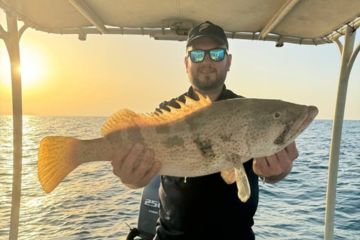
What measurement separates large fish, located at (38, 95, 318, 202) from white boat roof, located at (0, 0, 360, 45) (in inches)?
96.0

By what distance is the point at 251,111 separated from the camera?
3.40 metres

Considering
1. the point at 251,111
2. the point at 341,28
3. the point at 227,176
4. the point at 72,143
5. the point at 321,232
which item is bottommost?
the point at 321,232

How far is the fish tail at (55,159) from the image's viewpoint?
11.1ft

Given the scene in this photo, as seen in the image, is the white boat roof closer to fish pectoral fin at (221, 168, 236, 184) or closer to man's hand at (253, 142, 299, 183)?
man's hand at (253, 142, 299, 183)

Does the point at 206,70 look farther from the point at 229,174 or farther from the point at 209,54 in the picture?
the point at 229,174

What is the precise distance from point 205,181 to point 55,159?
1426 mm

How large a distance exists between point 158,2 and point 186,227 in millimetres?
2998

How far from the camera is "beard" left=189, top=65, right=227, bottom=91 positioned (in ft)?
14.3

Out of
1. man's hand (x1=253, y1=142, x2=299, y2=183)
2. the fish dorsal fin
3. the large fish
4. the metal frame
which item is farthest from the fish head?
the metal frame

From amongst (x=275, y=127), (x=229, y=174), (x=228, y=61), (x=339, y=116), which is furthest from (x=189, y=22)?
(x=229, y=174)

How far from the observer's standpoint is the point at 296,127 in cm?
335

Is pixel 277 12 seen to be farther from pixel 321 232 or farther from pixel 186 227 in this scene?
pixel 321 232

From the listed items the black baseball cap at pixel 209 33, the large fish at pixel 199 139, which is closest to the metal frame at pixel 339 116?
the black baseball cap at pixel 209 33

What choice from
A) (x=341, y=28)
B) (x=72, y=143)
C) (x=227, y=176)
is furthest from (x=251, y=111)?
(x=341, y=28)
